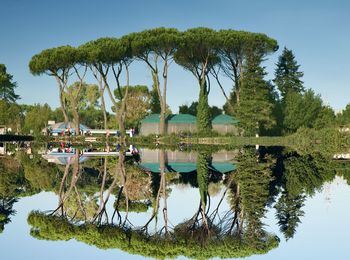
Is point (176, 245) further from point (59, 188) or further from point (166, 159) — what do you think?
point (166, 159)

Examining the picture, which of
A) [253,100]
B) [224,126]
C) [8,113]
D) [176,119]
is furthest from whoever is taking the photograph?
[8,113]

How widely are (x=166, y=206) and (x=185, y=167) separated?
33.5ft

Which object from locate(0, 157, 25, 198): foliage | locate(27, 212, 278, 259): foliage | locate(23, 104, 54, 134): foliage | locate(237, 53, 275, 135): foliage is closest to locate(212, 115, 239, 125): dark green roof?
locate(237, 53, 275, 135): foliage

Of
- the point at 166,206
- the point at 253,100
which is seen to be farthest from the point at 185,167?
the point at 253,100

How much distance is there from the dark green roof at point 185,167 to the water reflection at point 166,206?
158mm

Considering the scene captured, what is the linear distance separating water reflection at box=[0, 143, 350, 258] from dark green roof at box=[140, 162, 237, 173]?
0.16 m

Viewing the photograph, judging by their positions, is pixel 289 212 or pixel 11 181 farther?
pixel 11 181

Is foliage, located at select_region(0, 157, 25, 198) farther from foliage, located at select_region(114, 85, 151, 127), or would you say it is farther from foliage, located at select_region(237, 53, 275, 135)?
foliage, located at select_region(114, 85, 151, 127)

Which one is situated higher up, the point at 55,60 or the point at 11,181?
the point at 55,60

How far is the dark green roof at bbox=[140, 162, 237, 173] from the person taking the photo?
21.2 meters

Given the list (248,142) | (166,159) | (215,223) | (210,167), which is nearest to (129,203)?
(215,223)

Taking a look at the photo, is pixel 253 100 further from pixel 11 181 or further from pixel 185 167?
pixel 11 181

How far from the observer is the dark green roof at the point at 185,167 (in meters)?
21.2

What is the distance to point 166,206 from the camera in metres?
12.3
